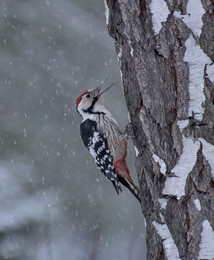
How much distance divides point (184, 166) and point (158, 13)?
25.7 inches

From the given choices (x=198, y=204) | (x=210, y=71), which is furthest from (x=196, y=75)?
(x=198, y=204)

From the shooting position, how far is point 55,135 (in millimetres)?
6559

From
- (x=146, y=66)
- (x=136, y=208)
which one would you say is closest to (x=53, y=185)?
(x=136, y=208)

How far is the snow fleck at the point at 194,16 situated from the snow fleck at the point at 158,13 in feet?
0.31

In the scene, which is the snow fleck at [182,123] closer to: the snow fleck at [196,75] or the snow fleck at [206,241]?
the snow fleck at [196,75]

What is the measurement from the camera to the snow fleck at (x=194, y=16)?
229cm

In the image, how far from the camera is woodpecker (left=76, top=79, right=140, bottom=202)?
15.5ft

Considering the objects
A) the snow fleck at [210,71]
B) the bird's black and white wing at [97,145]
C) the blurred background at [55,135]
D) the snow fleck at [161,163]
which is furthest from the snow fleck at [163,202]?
the blurred background at [55,135]

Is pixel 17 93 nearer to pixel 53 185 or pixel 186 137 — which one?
pixel 53 185

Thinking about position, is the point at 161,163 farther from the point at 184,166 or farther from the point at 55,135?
the point at 55,135

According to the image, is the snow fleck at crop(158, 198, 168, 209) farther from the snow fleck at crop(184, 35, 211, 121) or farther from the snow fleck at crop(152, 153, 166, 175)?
the snow fleck at crop(184, 35, 211, 121)

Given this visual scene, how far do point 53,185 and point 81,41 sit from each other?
189 cm

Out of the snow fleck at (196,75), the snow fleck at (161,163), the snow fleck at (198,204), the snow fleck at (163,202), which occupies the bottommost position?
the snow fleck at (163,202)

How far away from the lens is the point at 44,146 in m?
6.42
